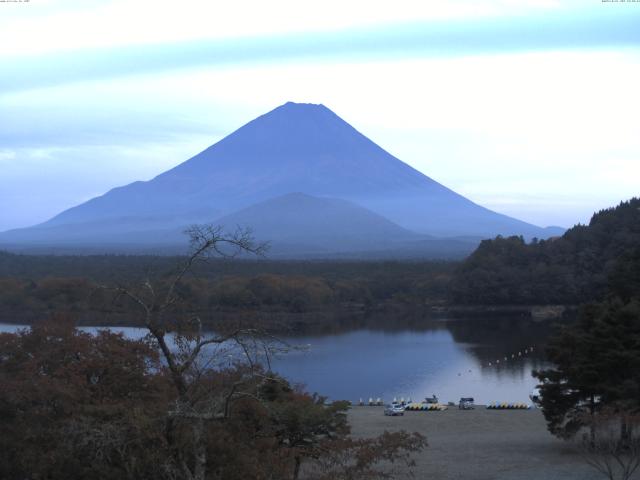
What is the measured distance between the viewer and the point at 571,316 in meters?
35.7

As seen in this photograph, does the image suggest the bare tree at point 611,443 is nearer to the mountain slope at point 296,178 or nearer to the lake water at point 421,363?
the lake water at point 421,363

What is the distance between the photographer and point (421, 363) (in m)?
25.0

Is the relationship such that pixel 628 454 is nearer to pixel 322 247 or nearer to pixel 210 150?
pixel 322 247

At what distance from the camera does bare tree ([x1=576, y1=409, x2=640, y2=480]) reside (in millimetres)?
9984

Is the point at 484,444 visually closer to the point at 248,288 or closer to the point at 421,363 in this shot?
the point at 421,363

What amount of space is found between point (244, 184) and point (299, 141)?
35.9 ft

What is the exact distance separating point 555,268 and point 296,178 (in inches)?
4139

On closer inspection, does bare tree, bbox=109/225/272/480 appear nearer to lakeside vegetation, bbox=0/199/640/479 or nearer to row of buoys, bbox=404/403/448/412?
lakeside vegetation, bbox=0/199/640/479

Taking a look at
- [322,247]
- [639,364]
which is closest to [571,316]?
[639,364]

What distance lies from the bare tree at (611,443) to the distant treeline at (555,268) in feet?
90.8

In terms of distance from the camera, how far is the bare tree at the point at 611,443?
393 inches

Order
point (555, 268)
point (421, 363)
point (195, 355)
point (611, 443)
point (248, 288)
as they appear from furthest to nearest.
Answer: point (555, 268) → point (248, 288) → point (421, 363) → point (611, 443) → point (195, 355)

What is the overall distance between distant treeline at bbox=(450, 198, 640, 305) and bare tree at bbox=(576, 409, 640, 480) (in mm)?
27669

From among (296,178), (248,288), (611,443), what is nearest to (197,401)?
(611,443)
